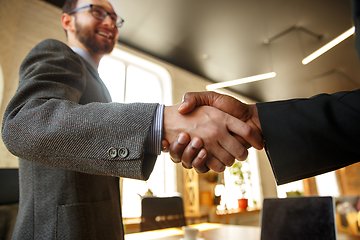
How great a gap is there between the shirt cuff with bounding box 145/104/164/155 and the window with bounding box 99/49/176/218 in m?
3.70

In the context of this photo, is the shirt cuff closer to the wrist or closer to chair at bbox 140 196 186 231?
the wrist

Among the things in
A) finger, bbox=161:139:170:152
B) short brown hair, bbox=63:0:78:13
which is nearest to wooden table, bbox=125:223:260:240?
finger, bbox=161:139:170:152

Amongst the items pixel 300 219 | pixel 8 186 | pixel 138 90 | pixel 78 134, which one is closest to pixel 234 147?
pixel 78 134

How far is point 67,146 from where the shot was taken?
540 mm

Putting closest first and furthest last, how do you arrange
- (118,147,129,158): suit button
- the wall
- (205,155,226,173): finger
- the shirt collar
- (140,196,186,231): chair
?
(118,147,129,158): suit button
(205,155,226,173): finger
the shirt collar
(140,196,186,231): chair
the wall

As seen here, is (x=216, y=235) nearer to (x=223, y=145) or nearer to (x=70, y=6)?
(x=223, y=145)

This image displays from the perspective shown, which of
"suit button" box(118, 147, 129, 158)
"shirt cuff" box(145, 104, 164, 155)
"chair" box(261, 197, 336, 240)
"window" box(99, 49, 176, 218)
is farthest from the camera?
"window" box(99, 49, 176, 218)

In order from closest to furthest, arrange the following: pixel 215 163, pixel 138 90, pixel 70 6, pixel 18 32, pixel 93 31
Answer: pixel 215 163, pixel 93 31, pixel 70 6, pixel 18 32, pixel 138 90

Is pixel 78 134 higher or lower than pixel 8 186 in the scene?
higher

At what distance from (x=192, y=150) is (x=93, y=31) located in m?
1.03

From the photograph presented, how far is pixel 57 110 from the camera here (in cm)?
57

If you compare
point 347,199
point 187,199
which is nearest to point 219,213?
point 187,199

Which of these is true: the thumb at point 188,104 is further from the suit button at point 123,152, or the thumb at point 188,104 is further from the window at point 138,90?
the window at point 138,90

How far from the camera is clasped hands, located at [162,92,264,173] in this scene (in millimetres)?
720
